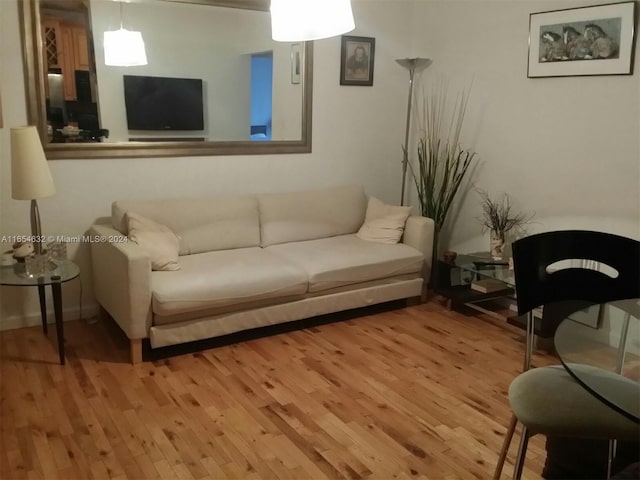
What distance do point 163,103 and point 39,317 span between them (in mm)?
1560

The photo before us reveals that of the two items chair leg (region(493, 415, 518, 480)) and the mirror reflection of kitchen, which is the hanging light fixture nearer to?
the mirror reflection of kitchen

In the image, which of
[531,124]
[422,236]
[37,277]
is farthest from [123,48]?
[531,124]

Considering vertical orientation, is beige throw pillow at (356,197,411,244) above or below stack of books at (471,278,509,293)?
above

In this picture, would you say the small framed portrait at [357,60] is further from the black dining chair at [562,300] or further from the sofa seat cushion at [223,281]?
the black dining chair at [562,300]

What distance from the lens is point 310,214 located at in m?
4.18

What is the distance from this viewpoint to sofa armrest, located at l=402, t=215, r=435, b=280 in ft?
13.3

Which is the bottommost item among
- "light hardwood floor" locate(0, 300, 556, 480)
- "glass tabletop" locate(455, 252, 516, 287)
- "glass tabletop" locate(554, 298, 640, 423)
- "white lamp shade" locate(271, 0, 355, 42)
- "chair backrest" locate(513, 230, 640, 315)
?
"light hardwood floor" locate(0, 300, 556, 480)

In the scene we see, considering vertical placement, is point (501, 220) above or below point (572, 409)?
above

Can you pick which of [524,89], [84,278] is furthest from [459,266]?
[84,278]

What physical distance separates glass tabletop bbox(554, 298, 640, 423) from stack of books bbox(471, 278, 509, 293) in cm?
169

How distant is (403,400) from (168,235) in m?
1.65

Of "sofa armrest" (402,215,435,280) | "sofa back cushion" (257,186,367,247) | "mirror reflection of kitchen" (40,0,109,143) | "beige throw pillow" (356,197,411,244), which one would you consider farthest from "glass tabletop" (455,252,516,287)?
"mirror reflection of kitchen" (40,0,109,143)

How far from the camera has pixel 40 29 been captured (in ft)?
10.8

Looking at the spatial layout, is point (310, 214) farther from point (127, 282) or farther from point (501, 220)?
point (127, 282)
